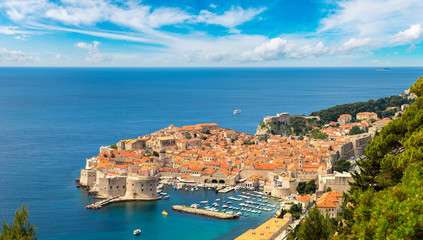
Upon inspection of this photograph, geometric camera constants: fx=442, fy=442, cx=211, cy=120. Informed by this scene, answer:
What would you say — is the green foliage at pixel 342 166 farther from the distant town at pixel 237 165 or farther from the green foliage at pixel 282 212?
the green foliage at pixel 282 212

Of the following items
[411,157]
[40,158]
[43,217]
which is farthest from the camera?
[40,158]

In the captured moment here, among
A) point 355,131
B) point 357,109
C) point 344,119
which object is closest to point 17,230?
point 355,131

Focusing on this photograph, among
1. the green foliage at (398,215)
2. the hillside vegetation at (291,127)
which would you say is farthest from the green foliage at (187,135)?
the green foliage at (398,215)

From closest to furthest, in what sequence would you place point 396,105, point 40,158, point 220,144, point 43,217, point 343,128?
1. point 43,217
2. point 40,158
3. point 220,144
4. point 343,128
5. point 396,105

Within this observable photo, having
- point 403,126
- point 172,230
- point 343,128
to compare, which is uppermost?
point 403,126

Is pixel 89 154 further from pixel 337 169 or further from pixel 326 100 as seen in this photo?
pixel 326 100

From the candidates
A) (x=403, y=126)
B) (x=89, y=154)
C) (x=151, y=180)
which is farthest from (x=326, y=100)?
(x=403, y=126)

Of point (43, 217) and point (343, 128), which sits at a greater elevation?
point (343, 128)
